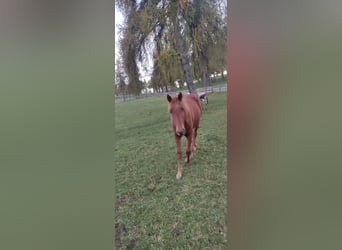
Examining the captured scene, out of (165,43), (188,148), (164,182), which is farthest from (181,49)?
(164,182)

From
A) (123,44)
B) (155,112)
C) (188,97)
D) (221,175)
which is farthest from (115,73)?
(221,175)

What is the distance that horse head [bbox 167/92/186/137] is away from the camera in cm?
178

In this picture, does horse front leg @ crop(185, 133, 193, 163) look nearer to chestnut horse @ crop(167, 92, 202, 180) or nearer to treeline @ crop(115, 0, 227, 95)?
chestnut horse @ crop(167, 92, 202, 180)

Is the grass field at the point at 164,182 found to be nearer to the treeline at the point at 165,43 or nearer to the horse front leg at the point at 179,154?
the horse front leg at the point at 179,154

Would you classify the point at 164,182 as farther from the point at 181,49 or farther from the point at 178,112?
the point at 181,49

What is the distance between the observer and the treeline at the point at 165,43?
67.1 inches

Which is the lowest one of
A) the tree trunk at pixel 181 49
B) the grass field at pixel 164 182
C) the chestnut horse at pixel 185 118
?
the grass field at pixel 164 182

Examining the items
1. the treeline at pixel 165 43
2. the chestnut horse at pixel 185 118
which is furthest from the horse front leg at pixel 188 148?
the treeline at pixel 165 43

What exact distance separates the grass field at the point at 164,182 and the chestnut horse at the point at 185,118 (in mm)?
29

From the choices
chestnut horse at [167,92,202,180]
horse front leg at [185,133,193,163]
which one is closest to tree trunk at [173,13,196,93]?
chestnut horse at [167,92,202,180]

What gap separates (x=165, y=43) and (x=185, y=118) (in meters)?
0.42

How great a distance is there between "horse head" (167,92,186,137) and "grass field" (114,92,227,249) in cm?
3
